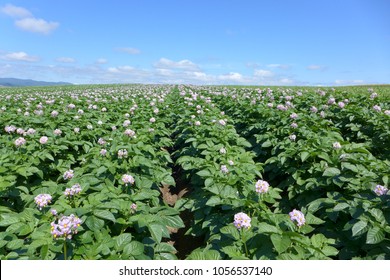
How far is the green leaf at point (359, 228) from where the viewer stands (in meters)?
2.69

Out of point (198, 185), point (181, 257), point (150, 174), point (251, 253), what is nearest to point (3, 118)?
point (150, 174)

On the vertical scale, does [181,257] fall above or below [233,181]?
below

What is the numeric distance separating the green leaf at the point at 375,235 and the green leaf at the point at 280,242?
35.2 inches

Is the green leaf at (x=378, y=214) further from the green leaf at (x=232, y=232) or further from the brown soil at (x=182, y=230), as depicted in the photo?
the brown soil at (x=182, y=230)

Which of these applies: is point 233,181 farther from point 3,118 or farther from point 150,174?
point 3,118

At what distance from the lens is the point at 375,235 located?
263 centimetres

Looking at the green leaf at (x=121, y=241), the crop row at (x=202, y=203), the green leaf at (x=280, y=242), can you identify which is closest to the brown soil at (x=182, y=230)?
the crop row at (x=202, y=203)

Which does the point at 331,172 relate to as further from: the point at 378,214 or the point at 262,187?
the point at 262,187

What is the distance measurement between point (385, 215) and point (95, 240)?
297cm

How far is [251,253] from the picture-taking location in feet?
8.45

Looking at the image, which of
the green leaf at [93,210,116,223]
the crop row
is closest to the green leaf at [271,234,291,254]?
the crop row

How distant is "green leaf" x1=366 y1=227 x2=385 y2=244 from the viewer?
102 inches

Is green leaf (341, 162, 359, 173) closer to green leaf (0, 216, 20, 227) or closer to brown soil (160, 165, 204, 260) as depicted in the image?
brown soil (160, 165, 204, 260)

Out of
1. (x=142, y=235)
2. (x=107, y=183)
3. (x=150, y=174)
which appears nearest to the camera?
(x=142, y=235)
